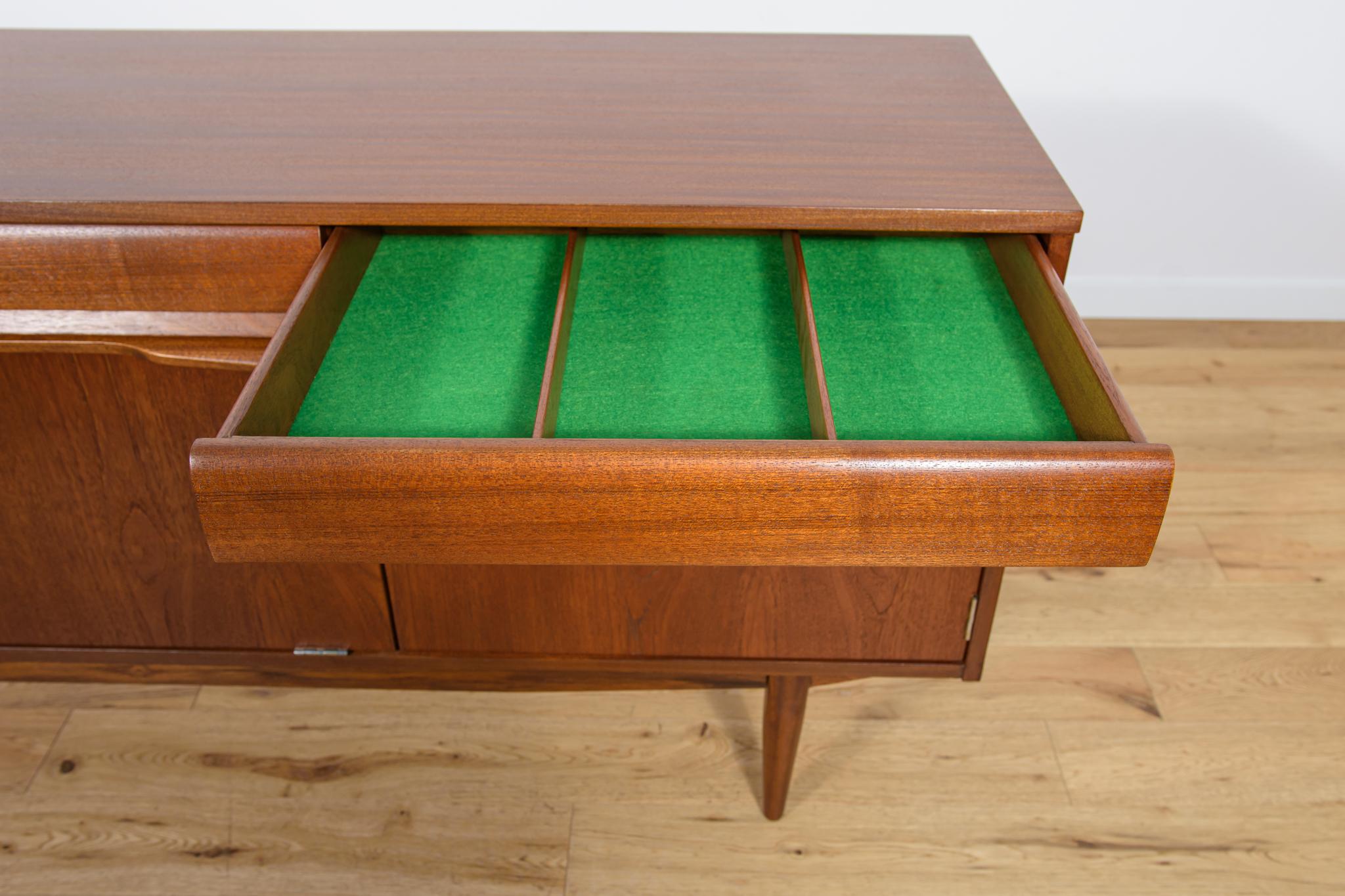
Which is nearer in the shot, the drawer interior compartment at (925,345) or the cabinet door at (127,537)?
the drawer interior compartment at (925,345)

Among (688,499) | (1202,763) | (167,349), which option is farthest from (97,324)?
(1202,763)

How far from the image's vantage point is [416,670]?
36.2 inches

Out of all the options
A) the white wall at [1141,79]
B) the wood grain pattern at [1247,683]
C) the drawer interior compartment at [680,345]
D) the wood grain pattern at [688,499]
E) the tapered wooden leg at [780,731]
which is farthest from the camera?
the white wall at [1141,79]

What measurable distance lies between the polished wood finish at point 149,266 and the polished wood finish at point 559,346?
167mm

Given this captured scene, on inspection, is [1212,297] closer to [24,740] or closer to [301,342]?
[301,342]

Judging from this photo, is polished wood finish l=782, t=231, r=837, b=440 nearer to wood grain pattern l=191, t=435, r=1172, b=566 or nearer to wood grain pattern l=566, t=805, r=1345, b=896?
wood grain pattern l=191, t=435, r=1172, b=566

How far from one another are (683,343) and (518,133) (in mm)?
213

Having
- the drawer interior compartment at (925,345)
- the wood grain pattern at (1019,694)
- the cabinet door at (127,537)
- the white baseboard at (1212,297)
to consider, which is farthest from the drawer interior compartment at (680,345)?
the white baseboard at (1212,297)

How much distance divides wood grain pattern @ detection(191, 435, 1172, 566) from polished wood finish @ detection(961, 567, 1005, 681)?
0.20 metres

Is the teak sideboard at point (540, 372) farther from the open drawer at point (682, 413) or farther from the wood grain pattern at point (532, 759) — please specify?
the wood grain pattern at point (532, 759)

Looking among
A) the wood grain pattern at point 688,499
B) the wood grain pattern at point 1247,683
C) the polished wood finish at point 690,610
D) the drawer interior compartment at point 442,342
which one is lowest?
the wood grain pattern at point 1247,683

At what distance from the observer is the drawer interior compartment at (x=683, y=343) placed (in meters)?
0.72

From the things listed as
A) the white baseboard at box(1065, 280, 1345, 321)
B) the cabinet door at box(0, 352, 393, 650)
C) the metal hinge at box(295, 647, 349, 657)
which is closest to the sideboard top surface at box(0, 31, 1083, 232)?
the cabinet door at box(0, 352, 393, 650)

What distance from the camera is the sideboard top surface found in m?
0.74
